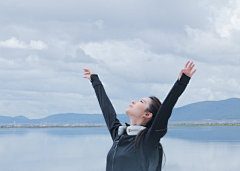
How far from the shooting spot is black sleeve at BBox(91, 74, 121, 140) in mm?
2232

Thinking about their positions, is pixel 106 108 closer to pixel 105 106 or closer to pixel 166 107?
pixel 105 106

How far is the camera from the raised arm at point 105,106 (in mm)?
2236

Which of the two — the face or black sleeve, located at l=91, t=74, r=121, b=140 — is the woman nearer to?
the face

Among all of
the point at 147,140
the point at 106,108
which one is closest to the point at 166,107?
the point at 147,140

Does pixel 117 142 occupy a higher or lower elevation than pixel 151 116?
lower

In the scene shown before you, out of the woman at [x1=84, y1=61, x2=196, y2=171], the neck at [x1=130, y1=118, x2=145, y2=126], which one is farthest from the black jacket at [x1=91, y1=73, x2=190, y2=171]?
the neck at [x1=130, y1=118, x2=145, y2=126]

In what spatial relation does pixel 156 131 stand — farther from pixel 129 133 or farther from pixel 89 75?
pixel 89 75

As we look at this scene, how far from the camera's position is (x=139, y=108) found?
1977 millimetres

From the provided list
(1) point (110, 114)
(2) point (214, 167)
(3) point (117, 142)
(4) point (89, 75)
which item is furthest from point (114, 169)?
(2) point (214, 167)

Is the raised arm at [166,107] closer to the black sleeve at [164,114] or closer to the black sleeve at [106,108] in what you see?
the black sleeve at [164,114]

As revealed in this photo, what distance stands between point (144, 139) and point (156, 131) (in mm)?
109

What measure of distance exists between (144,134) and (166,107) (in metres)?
0.26

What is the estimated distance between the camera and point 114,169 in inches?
72.7

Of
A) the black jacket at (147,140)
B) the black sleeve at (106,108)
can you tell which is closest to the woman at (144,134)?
the black jacket at (147,140)
